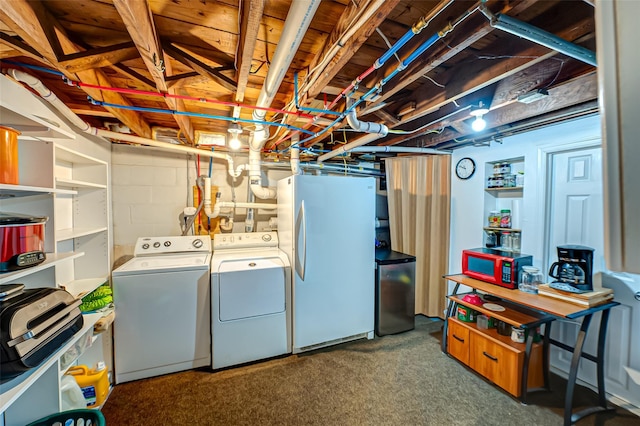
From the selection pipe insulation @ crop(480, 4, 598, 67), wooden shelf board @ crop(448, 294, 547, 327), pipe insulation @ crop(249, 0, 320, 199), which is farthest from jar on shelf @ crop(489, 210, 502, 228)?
pipe insulation @ crop(249, 0, 320, 199)

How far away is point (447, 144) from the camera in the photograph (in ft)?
9.73

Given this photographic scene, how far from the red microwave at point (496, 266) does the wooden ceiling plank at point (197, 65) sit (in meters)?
2.50

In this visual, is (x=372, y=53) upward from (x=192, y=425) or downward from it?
upward

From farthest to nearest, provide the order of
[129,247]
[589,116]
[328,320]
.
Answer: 1. [129,247]
2. [328,320]
3. [589,116]

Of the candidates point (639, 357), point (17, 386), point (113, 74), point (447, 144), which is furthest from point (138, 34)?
point (639, 357)

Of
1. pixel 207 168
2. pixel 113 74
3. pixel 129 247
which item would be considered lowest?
pixel 129 247

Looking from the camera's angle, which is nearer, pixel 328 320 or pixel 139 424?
pixel 139 424

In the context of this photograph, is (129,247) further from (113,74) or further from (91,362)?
(113,74)

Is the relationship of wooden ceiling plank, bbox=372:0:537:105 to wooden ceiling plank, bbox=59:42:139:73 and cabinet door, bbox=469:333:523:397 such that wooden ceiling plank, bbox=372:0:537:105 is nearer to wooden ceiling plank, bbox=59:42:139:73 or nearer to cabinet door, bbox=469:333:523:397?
wooden ceiling plank, bbox=59:42:139:73

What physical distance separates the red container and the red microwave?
3.05 m

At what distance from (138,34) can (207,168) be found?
214 cm

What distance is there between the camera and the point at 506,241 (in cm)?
268

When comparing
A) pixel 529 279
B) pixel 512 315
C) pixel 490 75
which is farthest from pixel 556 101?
pixel 512 315

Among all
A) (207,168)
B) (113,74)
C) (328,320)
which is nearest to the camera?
(113,74)
